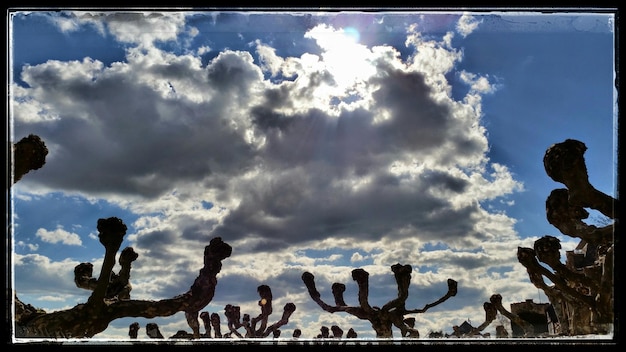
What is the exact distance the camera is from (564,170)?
9.40m

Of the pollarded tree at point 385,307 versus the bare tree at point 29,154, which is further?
the pollarded tree at point 385,307

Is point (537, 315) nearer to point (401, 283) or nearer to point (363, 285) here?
point (401, 283)

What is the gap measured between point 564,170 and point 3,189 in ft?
31.2

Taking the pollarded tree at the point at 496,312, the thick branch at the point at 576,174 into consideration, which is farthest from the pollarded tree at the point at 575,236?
the pollarded tree at the point at 496,312

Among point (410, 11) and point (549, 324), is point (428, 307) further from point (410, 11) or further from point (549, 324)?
point (410, 11)

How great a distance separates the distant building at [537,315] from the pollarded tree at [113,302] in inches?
1093

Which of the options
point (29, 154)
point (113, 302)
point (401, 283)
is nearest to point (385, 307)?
point (401, 283)

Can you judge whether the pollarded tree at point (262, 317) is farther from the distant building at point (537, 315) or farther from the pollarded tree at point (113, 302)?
the distant building at point (537, 315)

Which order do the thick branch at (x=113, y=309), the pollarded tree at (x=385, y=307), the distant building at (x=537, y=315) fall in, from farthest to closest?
the distant building at (x=537, y=315), the pollarded tree at (x=385, y=307), the thick branch at (x=113, y=309)

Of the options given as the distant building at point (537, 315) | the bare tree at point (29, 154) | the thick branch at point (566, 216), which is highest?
the bare tree at point (29, 154)

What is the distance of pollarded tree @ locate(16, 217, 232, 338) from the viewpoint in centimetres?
945

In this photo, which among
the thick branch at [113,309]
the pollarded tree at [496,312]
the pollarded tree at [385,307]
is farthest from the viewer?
the pollarded tree at [496,312]

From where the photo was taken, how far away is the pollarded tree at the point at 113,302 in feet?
31.0

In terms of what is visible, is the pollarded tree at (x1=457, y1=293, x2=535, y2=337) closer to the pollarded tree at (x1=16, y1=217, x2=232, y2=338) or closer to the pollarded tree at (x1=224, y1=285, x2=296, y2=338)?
the pollarded tree at (x1=224, y1=285, x2=296, y2=338)
